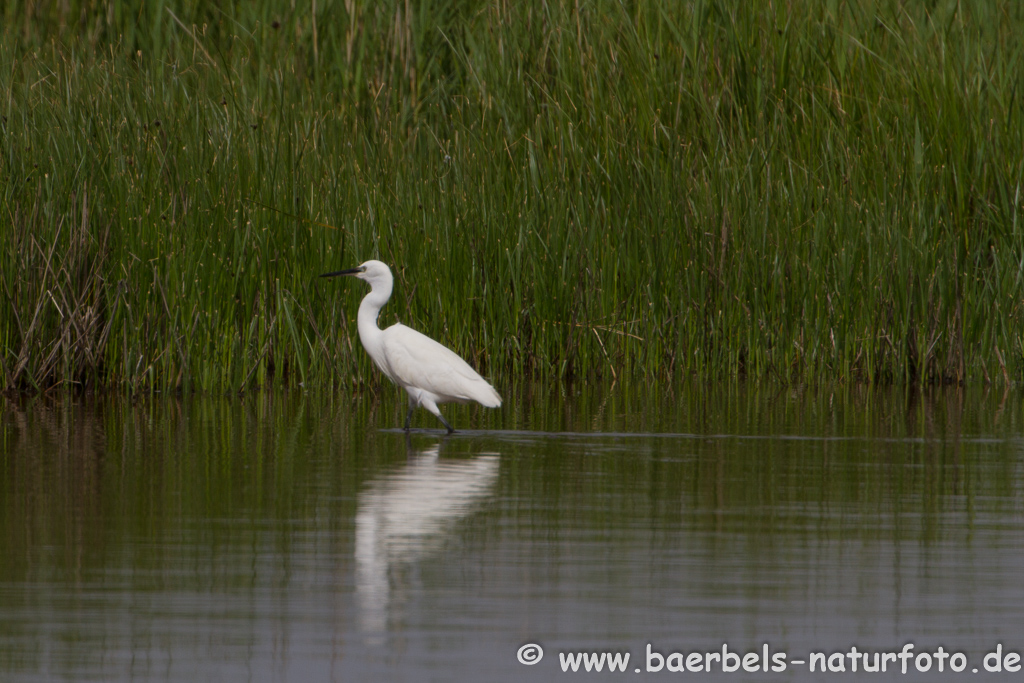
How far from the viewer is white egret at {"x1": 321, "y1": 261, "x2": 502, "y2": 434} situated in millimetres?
8328

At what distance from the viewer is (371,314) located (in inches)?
359

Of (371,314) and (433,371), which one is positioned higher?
(371,314)

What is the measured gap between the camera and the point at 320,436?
791 centimetres

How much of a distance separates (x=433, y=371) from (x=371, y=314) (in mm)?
847

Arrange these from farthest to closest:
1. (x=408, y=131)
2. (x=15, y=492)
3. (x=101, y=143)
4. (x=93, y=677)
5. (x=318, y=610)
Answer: (x=408, y=131) → (x=101, y=143) → (x=15, y=492) → (x=318, y=610) → (x=93, y=677)

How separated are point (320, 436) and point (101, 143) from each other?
3.11m

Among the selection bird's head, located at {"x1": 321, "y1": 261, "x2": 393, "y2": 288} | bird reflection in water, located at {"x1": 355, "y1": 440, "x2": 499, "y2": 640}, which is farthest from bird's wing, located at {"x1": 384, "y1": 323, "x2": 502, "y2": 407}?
bird reflection in water, located at {"x1": 355, "y1": 440, "x2": 499, "y2": 640}

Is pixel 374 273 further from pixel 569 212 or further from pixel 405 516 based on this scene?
pixel 405 516

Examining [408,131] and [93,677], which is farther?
[408,131]

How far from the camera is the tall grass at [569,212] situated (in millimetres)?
9703

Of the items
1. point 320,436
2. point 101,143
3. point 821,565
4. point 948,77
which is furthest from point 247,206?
point 821,565

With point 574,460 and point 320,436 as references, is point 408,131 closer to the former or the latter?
point 320,436
